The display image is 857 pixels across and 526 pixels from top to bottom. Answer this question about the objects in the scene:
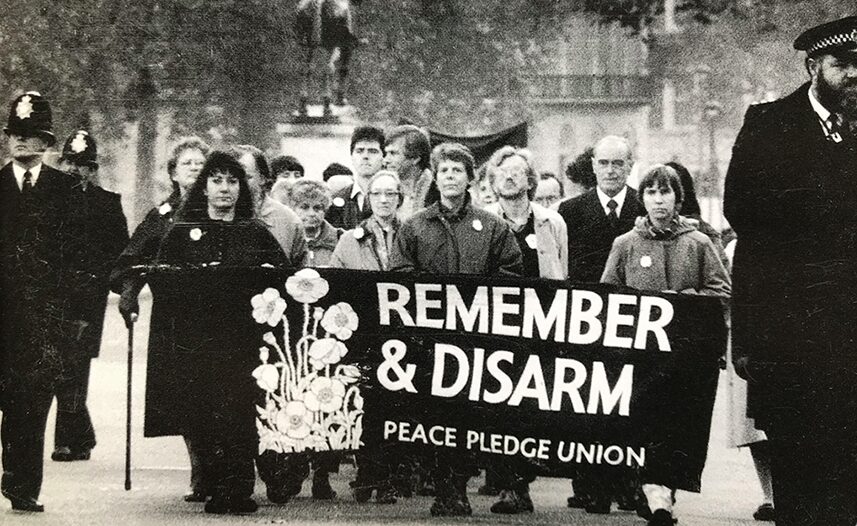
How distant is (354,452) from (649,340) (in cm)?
134

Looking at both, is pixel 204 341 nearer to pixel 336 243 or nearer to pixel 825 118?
pixel 336 243

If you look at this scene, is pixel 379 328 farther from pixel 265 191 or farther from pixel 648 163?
pixel 648 163

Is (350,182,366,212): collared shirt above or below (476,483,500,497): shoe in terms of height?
above

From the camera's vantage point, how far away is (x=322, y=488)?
4.66m

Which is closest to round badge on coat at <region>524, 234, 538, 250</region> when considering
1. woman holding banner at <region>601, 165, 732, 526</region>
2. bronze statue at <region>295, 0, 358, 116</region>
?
woman holding banner at <region>601, 165, 732, 526</region>

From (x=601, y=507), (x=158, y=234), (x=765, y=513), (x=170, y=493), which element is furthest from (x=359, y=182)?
(x=765, y=513)

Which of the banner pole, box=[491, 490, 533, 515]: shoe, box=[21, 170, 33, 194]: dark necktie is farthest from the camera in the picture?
box=[21, 170, 33, 194]: dark necktie

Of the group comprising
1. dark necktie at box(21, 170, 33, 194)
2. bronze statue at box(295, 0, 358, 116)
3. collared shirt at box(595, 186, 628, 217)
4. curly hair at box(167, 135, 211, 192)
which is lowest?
collared shirt at box(595, 186, 628, 217)

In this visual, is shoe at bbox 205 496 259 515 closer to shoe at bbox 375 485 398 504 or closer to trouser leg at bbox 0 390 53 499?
shoe at bbox 375 485 398 504

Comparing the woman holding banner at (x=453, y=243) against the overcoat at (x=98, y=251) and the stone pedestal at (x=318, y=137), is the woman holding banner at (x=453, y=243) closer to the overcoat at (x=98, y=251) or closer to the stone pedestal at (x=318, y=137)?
the stone pedestal at (x=318, y=137)

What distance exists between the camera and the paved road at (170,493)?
4555 millimetres

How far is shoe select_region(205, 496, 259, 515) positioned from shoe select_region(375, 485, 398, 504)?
534 millimetres

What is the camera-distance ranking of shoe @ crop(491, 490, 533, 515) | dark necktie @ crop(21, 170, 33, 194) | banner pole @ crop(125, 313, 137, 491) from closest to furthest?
shoe @ crop(491, 490, 533, 515) → banner pole @ crop(125, 313, 137, 491) → dark necktie @ crop(21, 170, 33, 194)

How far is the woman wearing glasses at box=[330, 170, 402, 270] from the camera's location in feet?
15.4
